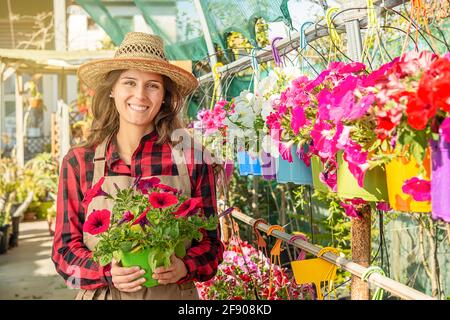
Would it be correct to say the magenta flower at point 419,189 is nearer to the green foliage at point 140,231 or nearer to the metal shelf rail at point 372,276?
the metal shelf rail at point 372,276

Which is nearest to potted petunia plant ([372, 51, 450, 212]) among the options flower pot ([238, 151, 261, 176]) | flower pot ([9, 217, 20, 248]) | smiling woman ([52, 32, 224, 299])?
smiling woman ([52, 32, 224, 299])

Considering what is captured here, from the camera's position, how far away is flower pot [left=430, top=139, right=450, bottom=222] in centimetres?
83

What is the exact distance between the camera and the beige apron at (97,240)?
1.36 meters

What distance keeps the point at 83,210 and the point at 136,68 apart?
40cm

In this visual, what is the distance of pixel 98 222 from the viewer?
123 centimetres

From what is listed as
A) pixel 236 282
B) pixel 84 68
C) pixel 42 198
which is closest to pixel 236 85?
pixel 236 282

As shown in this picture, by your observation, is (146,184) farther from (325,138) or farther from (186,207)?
(325,138)

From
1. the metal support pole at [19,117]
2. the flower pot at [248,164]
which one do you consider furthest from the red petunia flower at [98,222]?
the metal support pole at [19,117]

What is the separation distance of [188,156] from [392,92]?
0.80 metres

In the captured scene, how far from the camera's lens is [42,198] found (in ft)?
29.5

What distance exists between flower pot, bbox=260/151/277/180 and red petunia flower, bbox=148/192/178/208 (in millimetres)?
592

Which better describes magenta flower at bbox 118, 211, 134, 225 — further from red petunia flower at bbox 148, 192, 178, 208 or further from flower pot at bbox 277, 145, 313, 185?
flower pot at bbox 277, 145, 313, 185

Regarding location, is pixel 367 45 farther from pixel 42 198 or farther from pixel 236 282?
pixel 42 198

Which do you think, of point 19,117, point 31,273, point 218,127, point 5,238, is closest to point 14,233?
point 5,238
